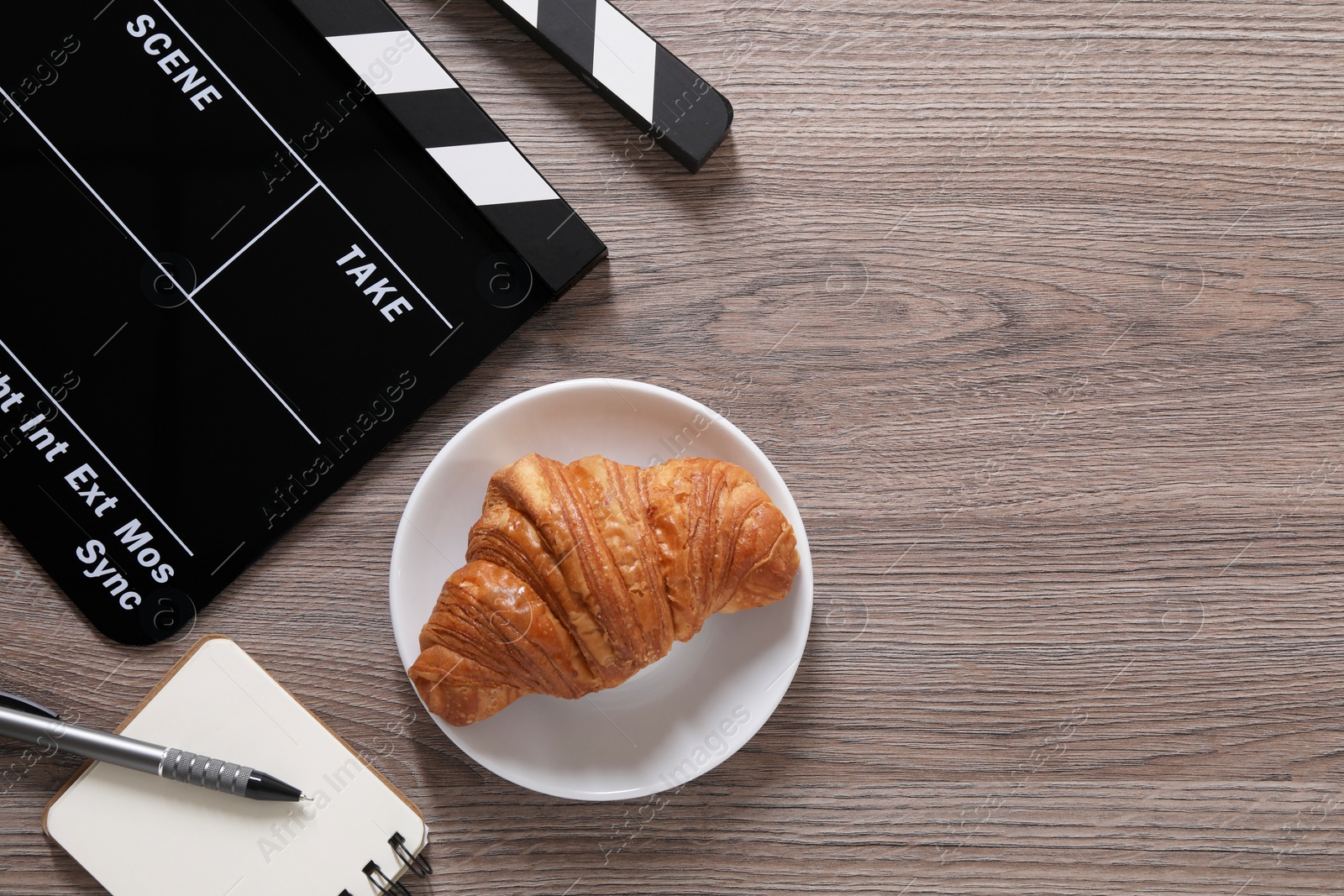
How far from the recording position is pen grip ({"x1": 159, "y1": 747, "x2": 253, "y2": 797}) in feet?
3.69

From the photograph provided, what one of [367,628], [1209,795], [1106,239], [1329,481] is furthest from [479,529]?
[1329,481]

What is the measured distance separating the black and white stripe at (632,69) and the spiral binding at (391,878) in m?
0.97

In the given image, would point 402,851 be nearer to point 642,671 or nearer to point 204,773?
point 204,773

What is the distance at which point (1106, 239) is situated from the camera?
1248 millimetres

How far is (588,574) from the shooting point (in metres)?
1.01

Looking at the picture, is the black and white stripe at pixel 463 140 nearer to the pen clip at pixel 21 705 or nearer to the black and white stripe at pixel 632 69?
the black and white stripe at pixel 632 69

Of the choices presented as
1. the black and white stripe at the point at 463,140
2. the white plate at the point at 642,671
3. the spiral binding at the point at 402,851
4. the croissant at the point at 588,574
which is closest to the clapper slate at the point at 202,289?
the black and white stripe at the point at 463,140

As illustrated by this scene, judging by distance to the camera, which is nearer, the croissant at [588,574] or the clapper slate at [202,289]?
the croissant at [588,574]

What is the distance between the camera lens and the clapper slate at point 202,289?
1.17 meters

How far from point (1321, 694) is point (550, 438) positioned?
3.60ft

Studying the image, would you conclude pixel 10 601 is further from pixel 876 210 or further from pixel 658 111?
pixel 876 210

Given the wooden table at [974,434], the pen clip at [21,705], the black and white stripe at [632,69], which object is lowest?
the wooden table at [974,434]

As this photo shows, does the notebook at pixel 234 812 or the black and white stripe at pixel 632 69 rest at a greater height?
the black and white stripe at pixel 632 69

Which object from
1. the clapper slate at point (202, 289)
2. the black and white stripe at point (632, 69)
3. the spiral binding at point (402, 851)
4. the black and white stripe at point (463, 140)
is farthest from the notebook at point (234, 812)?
the black and white stripe at point (632, 69)
